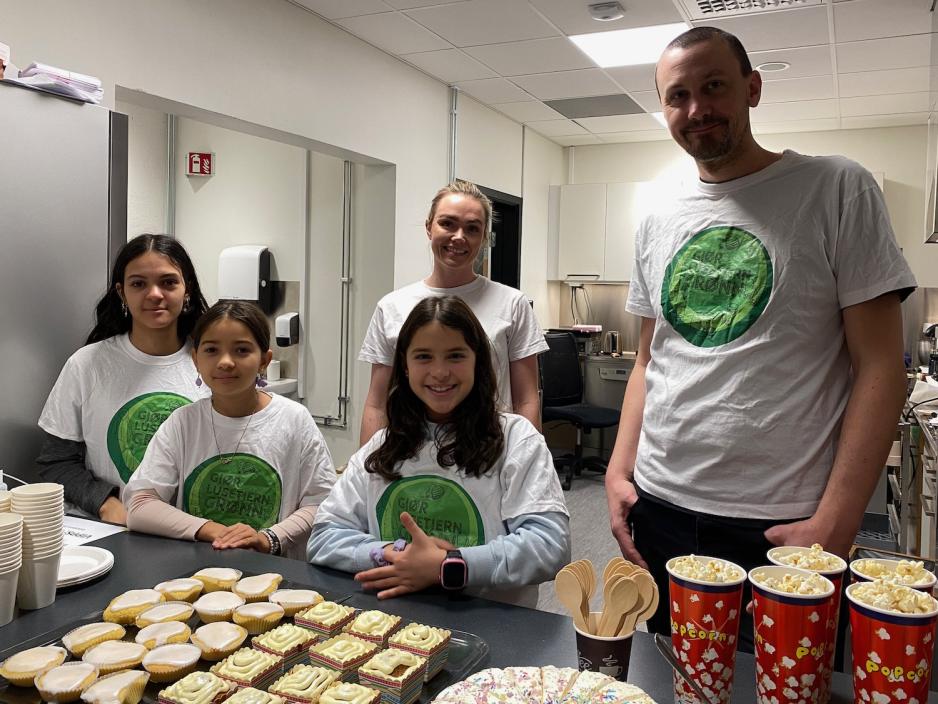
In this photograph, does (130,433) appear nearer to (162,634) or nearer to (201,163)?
(162,634)

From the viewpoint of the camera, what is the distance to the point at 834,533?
1278 millimetres

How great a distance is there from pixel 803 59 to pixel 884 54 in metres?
0.38

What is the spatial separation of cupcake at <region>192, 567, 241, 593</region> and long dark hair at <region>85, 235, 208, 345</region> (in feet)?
2.82

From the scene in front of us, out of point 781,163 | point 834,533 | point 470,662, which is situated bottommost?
point 470,662

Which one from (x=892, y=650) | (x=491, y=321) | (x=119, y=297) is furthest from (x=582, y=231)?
(x=892, y=650)

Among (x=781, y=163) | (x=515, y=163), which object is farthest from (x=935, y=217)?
(x=515, y=163)

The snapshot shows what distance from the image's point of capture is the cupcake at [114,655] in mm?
959

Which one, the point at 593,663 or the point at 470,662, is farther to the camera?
the point at 470,662

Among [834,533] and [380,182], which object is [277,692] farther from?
[380,182]

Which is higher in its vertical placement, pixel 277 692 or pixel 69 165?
pixel 69 165

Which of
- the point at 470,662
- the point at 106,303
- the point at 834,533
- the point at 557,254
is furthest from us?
the point at 557,254

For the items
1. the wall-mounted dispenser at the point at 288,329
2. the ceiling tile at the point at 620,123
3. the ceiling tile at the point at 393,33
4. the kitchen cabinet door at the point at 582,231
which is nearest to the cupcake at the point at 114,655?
the ceiling tile at the point at 393,33

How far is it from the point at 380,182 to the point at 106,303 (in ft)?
8.08

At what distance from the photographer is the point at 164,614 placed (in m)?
1.10
